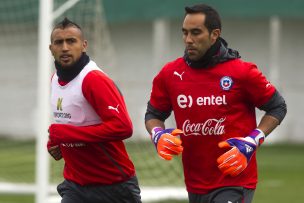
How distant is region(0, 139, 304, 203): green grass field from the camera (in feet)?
45.0

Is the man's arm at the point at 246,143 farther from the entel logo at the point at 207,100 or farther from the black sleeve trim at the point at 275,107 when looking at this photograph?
the entel logo at the point at 207,100

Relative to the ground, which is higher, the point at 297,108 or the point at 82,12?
the point at 82,12

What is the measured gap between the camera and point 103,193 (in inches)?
296

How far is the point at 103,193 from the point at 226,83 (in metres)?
1.34

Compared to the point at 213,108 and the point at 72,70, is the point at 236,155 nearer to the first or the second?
the point at 213,108

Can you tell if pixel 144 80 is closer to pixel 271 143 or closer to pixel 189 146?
pixel 271 143

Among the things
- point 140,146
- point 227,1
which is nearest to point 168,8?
point 227,1

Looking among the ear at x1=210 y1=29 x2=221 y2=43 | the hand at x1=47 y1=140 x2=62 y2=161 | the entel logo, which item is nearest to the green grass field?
the hand at x1=47 y1=140 x2=62 y2=161

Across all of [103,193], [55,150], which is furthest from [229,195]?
[55,150]

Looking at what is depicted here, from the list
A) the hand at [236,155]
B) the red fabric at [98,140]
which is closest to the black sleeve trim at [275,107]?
the hand at [236,155]

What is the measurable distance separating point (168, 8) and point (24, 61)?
4337 millimetres

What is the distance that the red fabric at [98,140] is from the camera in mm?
7207

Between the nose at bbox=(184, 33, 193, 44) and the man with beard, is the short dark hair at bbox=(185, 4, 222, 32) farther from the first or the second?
the man with beard

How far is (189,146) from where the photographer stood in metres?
7.09
